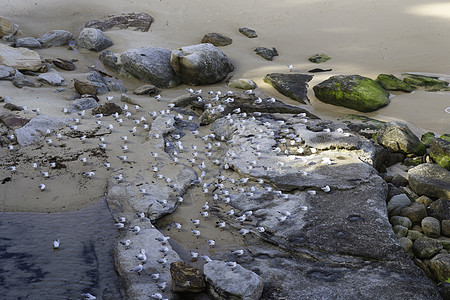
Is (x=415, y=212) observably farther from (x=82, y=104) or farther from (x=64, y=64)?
(x=64, y=64)

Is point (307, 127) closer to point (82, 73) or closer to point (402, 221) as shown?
point (402, 221)

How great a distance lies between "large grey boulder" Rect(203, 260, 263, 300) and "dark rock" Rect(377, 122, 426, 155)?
4918mm

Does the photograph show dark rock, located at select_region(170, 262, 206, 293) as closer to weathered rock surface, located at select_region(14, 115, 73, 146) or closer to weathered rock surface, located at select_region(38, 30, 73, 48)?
weathered rock surface, located at select_region(14, 115, 73, 146)

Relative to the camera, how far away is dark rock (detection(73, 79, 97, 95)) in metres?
11.2

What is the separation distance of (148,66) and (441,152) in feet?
24.3

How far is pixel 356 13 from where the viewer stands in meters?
16.7

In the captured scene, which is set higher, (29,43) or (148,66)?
(148,66)

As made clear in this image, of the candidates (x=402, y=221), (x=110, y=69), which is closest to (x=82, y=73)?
(x=110, y=69)

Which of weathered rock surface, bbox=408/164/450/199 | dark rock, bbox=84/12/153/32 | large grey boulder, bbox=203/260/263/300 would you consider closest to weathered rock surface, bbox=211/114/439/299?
large grey boulder, bbox=203/260/263/300

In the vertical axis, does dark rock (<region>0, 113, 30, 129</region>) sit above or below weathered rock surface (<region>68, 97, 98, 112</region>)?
above

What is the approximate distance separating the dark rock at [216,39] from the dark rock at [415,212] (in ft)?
29.5

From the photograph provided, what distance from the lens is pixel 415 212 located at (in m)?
7.38

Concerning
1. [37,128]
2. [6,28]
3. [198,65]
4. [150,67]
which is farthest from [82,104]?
[6,28]

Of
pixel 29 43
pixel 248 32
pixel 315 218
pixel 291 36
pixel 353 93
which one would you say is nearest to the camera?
pixel 315 218
